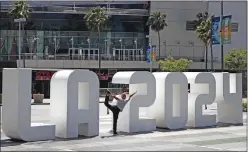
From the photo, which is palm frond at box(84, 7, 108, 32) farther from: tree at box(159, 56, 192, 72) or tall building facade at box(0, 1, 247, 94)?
tree at box(159, 56, 192, 72)

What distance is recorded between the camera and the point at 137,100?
17.9m

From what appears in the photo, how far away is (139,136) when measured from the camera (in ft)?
55.2

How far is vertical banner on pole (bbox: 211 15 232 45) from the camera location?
29.1 metres

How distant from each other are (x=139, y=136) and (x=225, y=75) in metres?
6.01

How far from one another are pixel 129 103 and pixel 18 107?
447 cm

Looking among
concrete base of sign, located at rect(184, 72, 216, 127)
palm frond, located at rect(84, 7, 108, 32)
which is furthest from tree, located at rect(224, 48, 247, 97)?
concrete base of sign, located at rect(184, 72, 216, 127)

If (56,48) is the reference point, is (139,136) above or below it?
below

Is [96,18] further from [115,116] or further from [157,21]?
[115,116]

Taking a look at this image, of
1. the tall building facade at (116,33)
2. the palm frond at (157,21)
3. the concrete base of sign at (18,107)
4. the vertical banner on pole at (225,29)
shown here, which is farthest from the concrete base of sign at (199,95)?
the palm frond at (157,21)

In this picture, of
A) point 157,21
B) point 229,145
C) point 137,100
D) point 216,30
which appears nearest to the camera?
point 229,145

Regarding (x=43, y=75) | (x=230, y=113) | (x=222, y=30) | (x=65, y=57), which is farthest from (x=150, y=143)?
(x=65, y=57)

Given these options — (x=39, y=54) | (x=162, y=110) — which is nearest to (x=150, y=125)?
(x=162, y=110)

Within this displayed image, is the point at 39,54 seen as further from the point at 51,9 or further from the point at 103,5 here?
the point at 103,5

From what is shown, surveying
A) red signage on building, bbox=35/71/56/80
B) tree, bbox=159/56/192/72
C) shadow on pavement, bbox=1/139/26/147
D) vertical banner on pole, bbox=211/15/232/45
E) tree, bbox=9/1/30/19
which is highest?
tree, bbox=9/1/30/19
